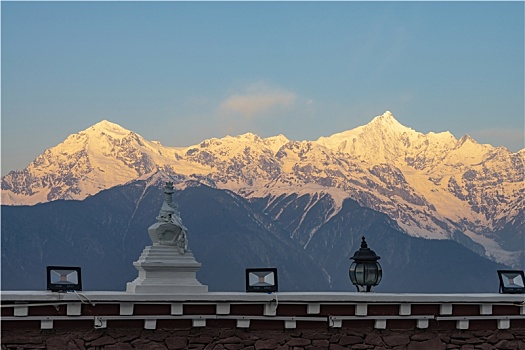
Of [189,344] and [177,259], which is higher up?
[177,259]

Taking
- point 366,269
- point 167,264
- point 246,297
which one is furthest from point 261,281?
point 366,269

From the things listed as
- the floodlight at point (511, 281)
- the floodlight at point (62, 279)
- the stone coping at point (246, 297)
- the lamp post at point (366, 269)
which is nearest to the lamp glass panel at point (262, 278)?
the stone coping at point (246, 297)

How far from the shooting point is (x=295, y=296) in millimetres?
18500

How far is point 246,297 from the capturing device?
1827cm

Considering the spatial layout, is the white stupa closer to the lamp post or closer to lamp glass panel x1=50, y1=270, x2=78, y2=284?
lamp glass panel x1=50, y1=270, x2=78, y2=284

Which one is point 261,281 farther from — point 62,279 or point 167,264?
point 62,279

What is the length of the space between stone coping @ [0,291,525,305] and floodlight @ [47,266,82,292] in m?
0.17

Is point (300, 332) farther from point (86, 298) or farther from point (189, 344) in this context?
point (86, 298)

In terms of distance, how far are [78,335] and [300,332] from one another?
391 centimetres

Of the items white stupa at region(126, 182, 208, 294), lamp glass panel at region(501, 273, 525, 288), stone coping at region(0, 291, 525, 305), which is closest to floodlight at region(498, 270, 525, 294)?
lamp glass panel at region(501, 273, 525, 288)

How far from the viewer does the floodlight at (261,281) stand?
18.7 m

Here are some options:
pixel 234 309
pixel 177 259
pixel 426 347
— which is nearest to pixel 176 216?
pixel 177 259

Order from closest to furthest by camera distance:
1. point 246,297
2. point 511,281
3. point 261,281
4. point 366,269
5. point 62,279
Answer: point 62,279 → point 246,297 → point 261,281 → point 366,269 → point 511,281

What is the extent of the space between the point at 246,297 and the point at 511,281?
233 inches
